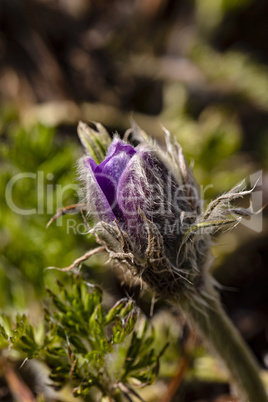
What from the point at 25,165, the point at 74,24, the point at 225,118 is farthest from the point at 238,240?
the point at 74,24

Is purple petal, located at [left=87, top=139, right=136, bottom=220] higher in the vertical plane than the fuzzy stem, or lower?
higher

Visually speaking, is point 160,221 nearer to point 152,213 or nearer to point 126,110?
point 152,213

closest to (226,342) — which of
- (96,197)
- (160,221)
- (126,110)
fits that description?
(160,221)

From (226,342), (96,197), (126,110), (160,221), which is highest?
(126,110)

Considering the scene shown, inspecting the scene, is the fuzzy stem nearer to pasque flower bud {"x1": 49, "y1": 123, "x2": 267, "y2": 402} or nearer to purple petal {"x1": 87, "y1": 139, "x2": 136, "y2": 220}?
pasque flower bud {"x1": 49, "y1": 123, "x2": 267, "y2": 402}

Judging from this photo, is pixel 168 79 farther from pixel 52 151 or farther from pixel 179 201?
pixel 179 201

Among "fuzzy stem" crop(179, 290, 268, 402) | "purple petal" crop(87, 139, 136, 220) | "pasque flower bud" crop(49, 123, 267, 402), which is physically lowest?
"fuzzy stem" crop(179, 290, 268, 402)

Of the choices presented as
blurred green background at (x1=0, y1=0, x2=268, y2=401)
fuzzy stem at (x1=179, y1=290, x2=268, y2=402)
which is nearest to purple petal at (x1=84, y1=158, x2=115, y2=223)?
fuzzy stem at (x1=179, y1=290, x2=268, y2=402)
